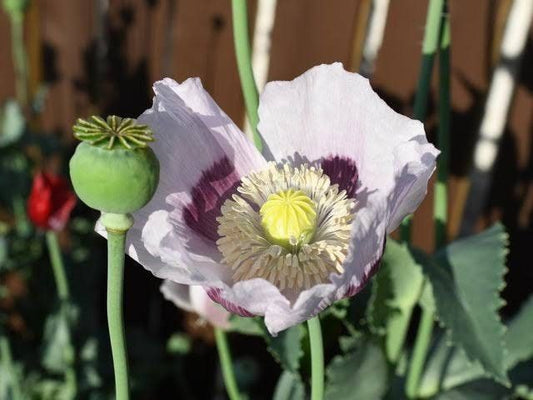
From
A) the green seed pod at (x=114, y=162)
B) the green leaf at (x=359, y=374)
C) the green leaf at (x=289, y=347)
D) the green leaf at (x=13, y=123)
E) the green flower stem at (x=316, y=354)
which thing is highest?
the green seed pod at (x=114, y=162)

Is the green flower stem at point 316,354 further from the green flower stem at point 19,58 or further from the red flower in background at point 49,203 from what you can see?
the green flower stem at point 19,58

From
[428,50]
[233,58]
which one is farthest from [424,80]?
[233,58]

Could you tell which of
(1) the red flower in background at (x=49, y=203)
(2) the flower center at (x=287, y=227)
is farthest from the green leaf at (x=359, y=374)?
(1) the red flower in background at (x=49, y=203)

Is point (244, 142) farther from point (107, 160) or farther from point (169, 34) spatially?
point (169, 34)

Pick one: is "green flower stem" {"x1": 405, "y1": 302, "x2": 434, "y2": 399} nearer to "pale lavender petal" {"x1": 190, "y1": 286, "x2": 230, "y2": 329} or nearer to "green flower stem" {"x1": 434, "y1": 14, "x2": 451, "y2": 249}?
"green flower stem" {"x1": 434, "y1": 14, "x2": 451, "y2": 249}

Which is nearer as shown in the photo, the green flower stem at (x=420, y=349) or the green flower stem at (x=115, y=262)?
the green flower stem at (x=115, y=262)

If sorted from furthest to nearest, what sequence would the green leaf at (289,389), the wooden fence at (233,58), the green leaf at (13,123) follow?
the green leaf at (13,123) < the wooden fence at (233,58) < the green leaf at (289,389)

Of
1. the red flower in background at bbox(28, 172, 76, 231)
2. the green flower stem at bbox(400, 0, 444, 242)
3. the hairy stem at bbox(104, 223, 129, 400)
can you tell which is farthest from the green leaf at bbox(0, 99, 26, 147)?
the hairy stem at bbox(104, 223, 129, 400)
